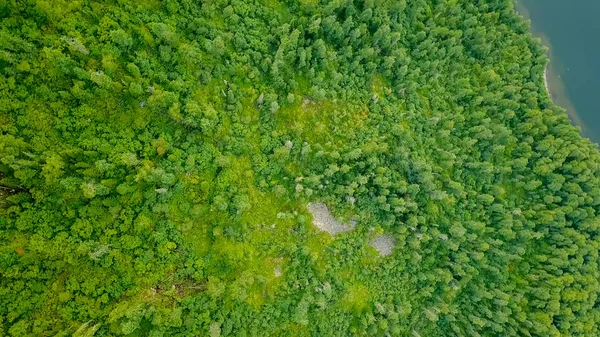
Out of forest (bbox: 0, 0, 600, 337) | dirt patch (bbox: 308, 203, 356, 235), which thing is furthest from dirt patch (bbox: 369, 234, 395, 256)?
dirt patch (bbox: 308, 203, 356, 235)

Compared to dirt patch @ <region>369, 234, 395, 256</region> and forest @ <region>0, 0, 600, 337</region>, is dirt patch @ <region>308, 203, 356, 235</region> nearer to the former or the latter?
forest @ <region>0, 0, 600, 337</region>

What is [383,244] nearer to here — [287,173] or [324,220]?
[324,220]

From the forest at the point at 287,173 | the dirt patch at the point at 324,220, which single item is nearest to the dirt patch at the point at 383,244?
the forest at the point at 287,173

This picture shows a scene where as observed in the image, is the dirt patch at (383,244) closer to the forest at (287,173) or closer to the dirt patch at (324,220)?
the forest at (287,173)

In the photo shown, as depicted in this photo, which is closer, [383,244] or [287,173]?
[287,173]

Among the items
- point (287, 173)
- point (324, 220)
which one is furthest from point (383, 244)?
point (287, 173)

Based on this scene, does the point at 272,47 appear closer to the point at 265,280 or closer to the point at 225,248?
the point at 225,248
